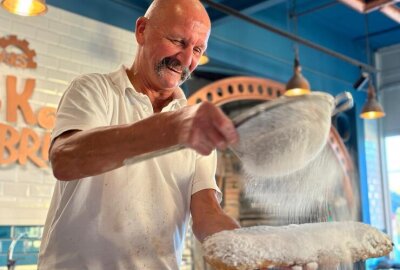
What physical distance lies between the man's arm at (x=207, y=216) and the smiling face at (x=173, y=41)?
375 mm

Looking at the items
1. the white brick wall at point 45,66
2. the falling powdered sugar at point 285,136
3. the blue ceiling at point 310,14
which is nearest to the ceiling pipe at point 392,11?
the blue ceiling at point 310,14

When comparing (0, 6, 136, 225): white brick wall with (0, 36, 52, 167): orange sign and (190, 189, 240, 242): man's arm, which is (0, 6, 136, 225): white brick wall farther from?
(190, 189, 240, 242): man's arm

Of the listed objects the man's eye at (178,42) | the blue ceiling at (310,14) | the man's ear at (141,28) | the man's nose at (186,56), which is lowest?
the man's nose at (186,56)

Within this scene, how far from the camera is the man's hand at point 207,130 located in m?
0.95

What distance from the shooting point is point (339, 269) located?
1.34 m

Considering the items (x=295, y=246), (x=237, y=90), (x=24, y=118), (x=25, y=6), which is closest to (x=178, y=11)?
(x=295, y=246)

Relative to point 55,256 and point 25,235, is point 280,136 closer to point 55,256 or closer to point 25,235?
point 55,256

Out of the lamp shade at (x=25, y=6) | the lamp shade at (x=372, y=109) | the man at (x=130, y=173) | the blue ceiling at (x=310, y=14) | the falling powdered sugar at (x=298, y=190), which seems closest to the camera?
the man at (x=130, y=173)

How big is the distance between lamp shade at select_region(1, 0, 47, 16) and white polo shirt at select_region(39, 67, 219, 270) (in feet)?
4.76

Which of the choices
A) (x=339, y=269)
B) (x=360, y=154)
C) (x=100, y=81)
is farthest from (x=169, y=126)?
(x=360, y=154)

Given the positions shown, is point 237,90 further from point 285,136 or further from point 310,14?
point 285,136

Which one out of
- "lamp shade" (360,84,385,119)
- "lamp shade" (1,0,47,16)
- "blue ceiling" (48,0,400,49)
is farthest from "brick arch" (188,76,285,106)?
"lamp shade" (1,0,47,16)

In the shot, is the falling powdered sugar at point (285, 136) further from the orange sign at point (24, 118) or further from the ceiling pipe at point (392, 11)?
the ceiling pipe at point (392, 11)

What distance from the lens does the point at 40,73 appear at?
3.59m
